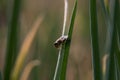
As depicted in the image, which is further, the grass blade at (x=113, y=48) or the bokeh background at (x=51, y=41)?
the bokeh background at (x=51, y=41)

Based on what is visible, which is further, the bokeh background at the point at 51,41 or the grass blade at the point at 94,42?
the bokeh background at the point at 51,41

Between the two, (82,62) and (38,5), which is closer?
(82,62)

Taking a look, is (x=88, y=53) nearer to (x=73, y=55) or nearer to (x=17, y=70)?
(x=73, y=55)

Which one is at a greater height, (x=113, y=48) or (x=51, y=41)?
(x=51, y=41)

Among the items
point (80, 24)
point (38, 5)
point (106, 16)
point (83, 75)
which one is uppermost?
point (38, 5)

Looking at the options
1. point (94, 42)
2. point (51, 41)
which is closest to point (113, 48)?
point (94, 42)

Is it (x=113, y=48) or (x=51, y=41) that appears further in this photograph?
(x=51, y=41)

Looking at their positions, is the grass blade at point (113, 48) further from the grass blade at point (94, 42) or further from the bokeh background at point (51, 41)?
the bokeh background at point (51, 41)

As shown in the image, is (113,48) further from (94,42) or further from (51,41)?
(51,41)

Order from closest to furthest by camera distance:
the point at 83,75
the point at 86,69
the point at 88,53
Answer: the point at 83,75 → the point at 86,69 → the point at 88,53

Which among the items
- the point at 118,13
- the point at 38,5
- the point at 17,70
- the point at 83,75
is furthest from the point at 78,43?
the point at 118,13

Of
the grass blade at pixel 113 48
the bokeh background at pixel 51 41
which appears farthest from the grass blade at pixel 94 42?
the bokeh background at pixel 51 41
